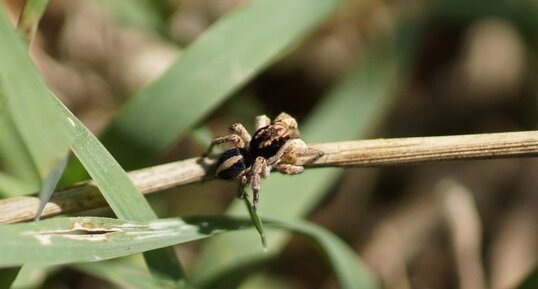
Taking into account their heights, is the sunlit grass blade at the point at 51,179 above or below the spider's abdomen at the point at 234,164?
below

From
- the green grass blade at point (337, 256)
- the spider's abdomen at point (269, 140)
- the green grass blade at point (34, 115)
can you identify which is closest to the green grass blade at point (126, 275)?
the green grass blade at point (337, 256)

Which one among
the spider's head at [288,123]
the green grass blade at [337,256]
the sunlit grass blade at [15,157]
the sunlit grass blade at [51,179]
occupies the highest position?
the spider's head at [288,123]

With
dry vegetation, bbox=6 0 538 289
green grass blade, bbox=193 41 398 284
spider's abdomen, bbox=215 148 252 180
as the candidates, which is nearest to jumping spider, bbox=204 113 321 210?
spider's abdomen, bbox=215 148 252 180

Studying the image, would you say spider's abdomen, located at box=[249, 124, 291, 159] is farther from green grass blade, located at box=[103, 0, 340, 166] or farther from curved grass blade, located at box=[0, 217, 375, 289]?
green grass blade, located at box=[103, 0, 340, 166]

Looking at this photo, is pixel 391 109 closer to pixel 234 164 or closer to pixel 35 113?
pixel 234 164

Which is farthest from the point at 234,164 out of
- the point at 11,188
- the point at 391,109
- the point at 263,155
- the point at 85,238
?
the point at 391,109

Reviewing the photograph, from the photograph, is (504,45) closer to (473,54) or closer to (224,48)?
(473,54)

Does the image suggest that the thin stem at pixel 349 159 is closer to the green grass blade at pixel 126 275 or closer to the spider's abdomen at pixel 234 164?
the spider's abdomen at pixel 234 164
